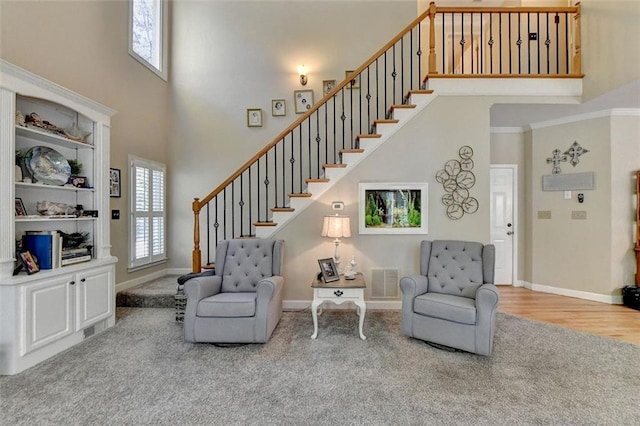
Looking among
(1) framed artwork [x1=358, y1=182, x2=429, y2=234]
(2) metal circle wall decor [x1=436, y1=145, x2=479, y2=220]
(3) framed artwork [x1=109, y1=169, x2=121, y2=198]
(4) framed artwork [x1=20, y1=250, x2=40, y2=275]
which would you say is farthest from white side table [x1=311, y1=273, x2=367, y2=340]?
(3) framed artwork [x1=109, y1=169, x2=121, y2=198]

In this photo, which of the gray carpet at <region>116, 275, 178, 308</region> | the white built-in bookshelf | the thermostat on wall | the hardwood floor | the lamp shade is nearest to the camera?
the white built-in bookshelf

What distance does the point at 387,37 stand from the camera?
532 cm

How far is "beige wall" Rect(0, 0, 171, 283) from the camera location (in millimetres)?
3154

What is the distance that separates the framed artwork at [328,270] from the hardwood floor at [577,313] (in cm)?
→ 240

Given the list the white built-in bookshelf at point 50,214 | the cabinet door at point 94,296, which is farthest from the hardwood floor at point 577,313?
the white built-in bookshelf at point 50,214

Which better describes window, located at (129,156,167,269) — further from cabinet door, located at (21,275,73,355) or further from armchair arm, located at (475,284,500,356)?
armchair arm, located at (475,284,500,356)

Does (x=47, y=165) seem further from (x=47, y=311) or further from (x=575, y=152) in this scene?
(x=575, y=152)

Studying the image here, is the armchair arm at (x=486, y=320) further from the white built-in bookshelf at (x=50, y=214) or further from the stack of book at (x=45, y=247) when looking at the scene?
the stack of book at (x=45, y=247)

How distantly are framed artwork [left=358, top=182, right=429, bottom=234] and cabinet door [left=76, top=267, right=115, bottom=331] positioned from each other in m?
3.05

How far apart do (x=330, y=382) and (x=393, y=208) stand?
242cm

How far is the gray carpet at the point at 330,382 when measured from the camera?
1.98 m

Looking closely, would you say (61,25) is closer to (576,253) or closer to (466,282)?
(466,282)

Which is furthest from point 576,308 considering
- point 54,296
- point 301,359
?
point 54,296

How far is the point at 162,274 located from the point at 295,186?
108 inches
